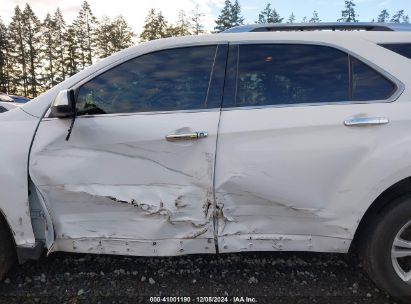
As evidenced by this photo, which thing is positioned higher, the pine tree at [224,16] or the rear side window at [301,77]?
the pine tree at [224,16]

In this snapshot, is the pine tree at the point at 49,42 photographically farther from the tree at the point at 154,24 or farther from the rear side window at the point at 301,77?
the rear side window at the point at 301,77

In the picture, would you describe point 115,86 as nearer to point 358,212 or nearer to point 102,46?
point 358,212

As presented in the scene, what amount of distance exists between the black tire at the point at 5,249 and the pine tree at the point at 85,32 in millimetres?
49859

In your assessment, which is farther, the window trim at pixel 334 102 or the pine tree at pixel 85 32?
the pine tree at pixel 85 32

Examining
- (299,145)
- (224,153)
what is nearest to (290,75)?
(299,145)

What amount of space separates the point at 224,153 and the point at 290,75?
0.76 meters

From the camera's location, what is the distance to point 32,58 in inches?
1977

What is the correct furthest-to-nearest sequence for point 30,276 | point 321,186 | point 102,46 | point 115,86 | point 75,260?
point 102,46
point 75,260
point 30,276
point 115,86
point 321,186

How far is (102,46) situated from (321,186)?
49.7 metres

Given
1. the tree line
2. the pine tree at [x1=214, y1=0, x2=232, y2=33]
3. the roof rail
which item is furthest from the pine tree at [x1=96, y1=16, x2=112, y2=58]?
the roof rail

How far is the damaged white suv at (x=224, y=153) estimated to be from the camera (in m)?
2.38

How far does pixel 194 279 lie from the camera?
2.84 meters

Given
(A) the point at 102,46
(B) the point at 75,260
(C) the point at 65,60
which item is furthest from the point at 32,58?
(B) the point at 75,260

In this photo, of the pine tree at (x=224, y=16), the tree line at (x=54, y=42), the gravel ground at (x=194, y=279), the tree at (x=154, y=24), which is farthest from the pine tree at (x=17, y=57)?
the gravel ground at (x=194, y=279)
